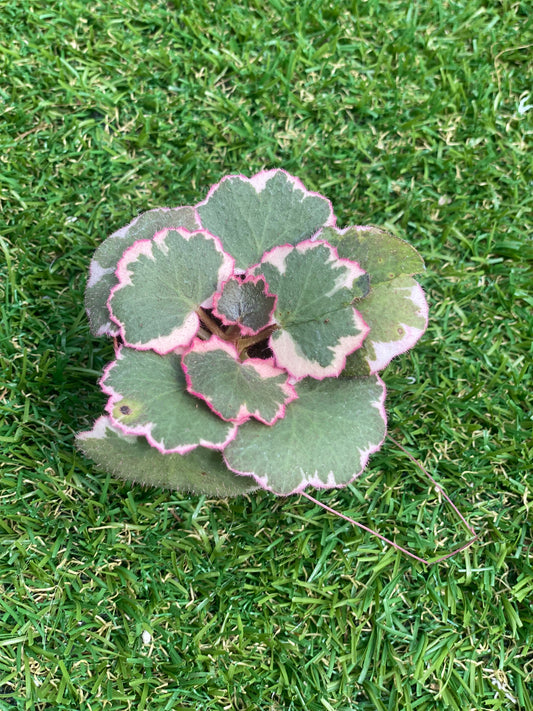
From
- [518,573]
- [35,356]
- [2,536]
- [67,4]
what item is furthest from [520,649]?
[67,4]

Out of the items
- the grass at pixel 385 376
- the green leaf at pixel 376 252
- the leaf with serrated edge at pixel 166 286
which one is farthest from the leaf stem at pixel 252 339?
the grass at pixel 385 376

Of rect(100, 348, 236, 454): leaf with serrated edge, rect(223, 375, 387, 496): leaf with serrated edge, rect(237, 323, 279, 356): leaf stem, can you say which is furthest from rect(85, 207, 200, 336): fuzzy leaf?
rect(223, 375, 387, 496): leaf with serrated edge

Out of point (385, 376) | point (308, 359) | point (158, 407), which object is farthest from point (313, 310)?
point (385, 376)

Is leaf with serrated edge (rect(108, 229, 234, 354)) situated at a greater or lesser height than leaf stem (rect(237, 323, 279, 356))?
greater

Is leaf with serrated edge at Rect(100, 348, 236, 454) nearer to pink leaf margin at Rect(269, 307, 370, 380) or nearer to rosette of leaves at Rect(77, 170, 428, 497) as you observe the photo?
rosette of leaves at Rect(77, 170, 428, 497)

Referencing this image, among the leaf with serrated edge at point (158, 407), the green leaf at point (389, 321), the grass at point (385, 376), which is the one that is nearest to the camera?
the leaf with serrated edge at point (158, 407)

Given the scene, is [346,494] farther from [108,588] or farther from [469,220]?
[469,220]

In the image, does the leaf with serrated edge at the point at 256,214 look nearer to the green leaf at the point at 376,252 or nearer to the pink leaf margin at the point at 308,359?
the green leaf at the point at 376,252
